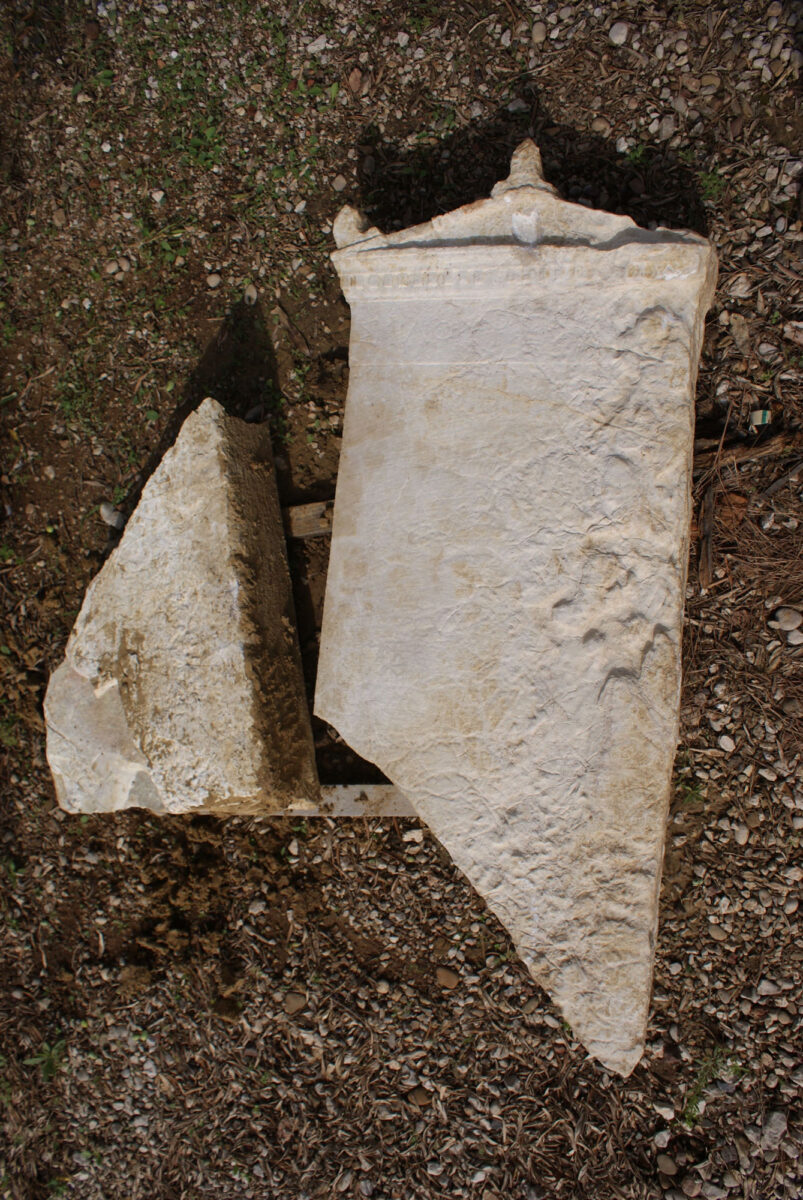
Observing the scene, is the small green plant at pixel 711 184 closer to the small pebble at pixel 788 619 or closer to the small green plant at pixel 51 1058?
the small pebble at pixel 788 619

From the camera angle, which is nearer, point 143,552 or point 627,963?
point 627,963

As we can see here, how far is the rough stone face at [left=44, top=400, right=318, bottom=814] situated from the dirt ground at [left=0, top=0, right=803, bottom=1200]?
18.2 inches

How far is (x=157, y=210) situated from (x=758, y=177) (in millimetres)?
2666

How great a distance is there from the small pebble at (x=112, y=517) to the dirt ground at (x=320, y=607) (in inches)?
2.8

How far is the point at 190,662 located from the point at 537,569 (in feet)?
4.15

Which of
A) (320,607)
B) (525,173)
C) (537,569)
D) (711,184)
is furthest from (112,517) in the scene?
(711,184)

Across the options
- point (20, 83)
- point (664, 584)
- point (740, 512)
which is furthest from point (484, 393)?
point (20, 83)

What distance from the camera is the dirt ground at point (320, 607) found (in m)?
3.12

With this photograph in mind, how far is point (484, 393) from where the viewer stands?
2.54 meters

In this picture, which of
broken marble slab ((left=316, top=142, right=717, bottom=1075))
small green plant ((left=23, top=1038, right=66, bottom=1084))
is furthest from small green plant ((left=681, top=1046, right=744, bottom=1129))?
small green plant ((left=23, top=1038, right=66, bottom=1084))

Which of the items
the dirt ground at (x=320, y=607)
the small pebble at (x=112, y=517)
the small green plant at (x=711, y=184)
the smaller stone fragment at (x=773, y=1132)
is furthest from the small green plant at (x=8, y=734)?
the small green plant at (x=711, y=184)

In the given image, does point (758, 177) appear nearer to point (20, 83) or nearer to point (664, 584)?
point (664, 584)

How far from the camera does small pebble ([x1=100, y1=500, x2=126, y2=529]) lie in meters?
3.64

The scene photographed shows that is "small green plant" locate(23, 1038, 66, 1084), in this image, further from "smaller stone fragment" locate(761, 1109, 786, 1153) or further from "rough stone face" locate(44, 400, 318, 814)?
"smaller stone fragment" locate(761, 1109, 786, 1153)
